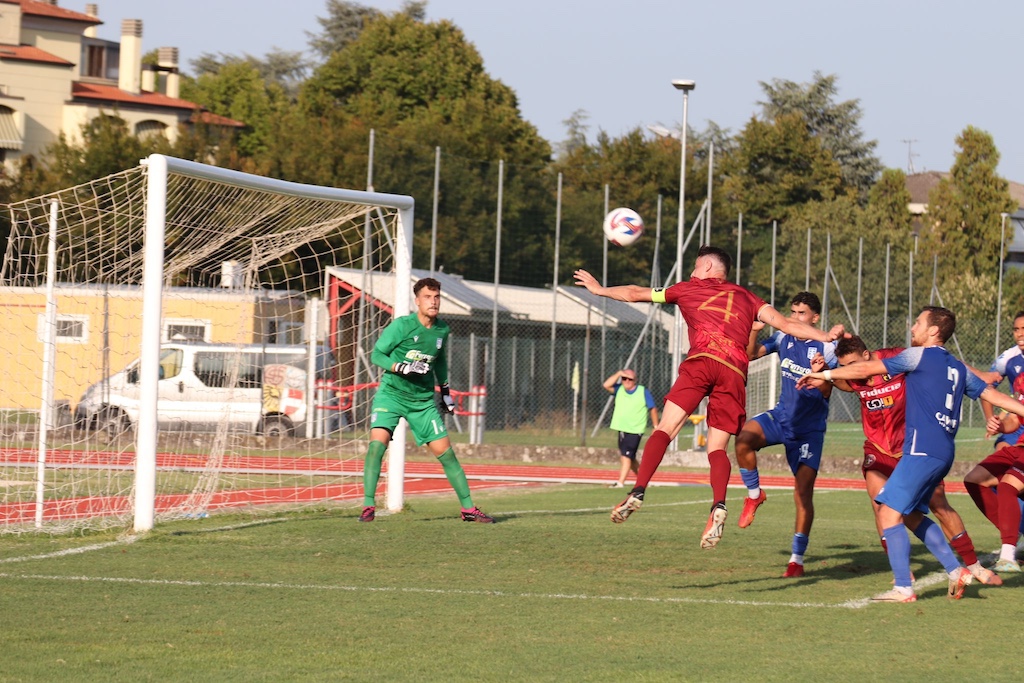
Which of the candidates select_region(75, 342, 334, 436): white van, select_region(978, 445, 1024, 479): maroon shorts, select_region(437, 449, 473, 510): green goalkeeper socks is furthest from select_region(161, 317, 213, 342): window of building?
select_region(978, 445, 1024, 479): maroon shorts

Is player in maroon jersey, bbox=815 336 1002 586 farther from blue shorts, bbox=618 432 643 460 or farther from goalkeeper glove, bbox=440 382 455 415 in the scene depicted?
blue shorts, bbox=618 432 643 460

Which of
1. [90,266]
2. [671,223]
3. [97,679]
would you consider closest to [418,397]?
[90,266]

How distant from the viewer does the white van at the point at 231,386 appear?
16723 mm

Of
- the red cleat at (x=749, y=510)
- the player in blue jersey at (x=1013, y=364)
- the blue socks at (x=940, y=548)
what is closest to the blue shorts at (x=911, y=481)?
the blue socks at (x=940, y=548)

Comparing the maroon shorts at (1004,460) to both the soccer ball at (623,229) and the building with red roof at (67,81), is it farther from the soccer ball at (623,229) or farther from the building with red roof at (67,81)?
the building with red roof at (67,81)

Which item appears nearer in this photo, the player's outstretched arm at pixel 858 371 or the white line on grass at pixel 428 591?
the player's outstretched arm at pixel 858 371

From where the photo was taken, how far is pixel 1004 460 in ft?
33.9

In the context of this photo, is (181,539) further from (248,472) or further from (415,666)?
(248,472)

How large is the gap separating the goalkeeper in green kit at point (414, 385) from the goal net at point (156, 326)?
1.07 metres

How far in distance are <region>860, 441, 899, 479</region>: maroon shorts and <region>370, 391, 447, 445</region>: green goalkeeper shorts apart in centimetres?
382

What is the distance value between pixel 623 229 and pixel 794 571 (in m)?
3.80

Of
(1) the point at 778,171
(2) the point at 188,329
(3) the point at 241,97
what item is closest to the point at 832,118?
(1) the point at 778,171

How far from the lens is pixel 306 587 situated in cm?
841

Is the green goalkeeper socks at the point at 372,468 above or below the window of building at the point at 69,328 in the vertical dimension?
below
